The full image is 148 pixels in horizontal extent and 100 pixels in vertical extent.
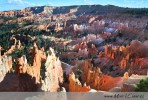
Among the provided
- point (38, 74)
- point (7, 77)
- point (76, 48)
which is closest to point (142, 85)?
point (76, 48)

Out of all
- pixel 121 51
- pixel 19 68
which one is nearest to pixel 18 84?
pixel 19 68

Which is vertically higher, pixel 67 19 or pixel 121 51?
pixel 67 19

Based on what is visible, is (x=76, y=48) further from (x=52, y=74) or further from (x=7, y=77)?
(x=7, y=77)

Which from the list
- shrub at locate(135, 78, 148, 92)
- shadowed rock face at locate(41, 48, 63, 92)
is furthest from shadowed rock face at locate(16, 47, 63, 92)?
shrub at locate(135, 78, 148, 92)

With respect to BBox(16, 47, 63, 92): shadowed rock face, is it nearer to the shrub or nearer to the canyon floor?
the canyon floor

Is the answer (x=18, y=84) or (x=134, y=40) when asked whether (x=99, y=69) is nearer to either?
(x=134, y=40)

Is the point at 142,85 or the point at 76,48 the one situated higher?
the point at 76,48

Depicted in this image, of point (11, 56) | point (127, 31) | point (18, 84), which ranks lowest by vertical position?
point (18, 84)

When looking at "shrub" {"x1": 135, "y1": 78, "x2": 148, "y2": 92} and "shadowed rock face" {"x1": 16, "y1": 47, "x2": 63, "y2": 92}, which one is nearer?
"shrub" {"x1": 135, "y1": 78, "x2": 148, "y2": 92}

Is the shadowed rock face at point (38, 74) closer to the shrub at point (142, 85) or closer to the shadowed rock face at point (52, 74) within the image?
the shadowed rock face at point (52, 74)

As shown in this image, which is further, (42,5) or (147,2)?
(42,5)

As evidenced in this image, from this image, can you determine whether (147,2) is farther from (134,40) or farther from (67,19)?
(67,19)
